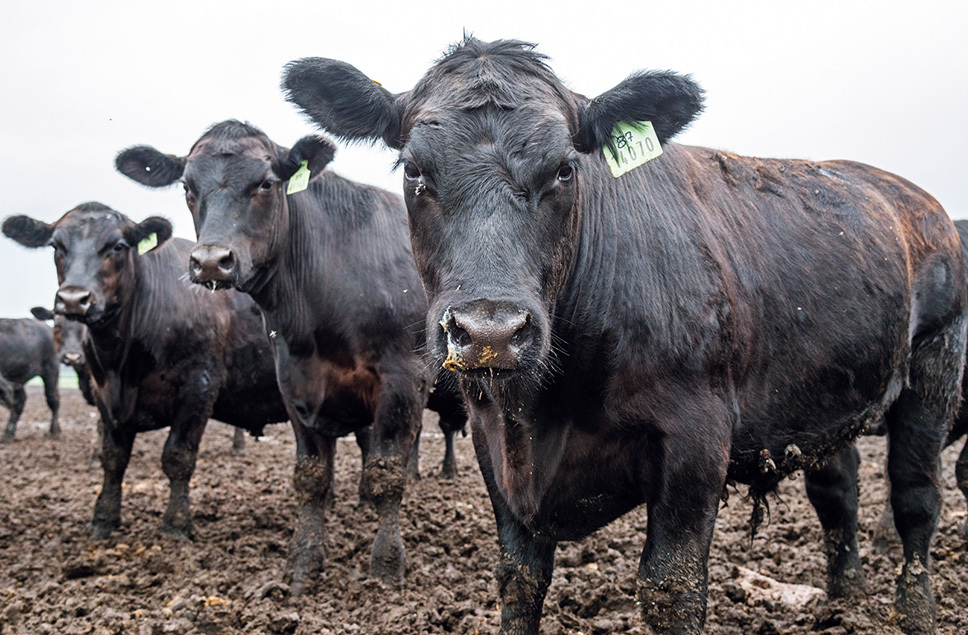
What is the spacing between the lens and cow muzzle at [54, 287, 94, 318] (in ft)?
22.6

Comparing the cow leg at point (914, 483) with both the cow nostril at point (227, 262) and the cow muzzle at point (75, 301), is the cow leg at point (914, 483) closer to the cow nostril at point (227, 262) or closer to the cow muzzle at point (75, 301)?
the cow nostril at point (227, 262)

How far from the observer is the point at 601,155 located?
12.1 feet

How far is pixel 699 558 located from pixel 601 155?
1848mm

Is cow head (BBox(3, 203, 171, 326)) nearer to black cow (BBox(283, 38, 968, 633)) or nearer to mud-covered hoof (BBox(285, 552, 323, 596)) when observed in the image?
mud-covered hoof (BBox(285, 552, 323, 596))

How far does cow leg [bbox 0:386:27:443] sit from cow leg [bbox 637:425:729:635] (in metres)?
15.3

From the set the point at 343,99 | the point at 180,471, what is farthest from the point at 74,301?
the point at 343,99

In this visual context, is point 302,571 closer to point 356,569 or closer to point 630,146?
point 356,569

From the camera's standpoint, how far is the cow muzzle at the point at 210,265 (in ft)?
17.7

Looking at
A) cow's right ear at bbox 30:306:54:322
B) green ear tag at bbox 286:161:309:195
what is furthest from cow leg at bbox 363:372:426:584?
cow's right ear at bbox 30:306:54:322

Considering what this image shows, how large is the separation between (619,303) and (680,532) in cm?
96

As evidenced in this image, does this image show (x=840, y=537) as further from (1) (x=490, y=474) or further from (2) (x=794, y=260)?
(1) (x=490, y=474)

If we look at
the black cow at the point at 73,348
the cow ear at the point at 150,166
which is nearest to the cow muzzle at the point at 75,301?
the cow ear at the point at 150,166

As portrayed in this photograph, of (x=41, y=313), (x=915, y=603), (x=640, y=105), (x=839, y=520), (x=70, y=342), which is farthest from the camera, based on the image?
(x=41, y=313)

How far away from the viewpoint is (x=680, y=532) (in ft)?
10.4
